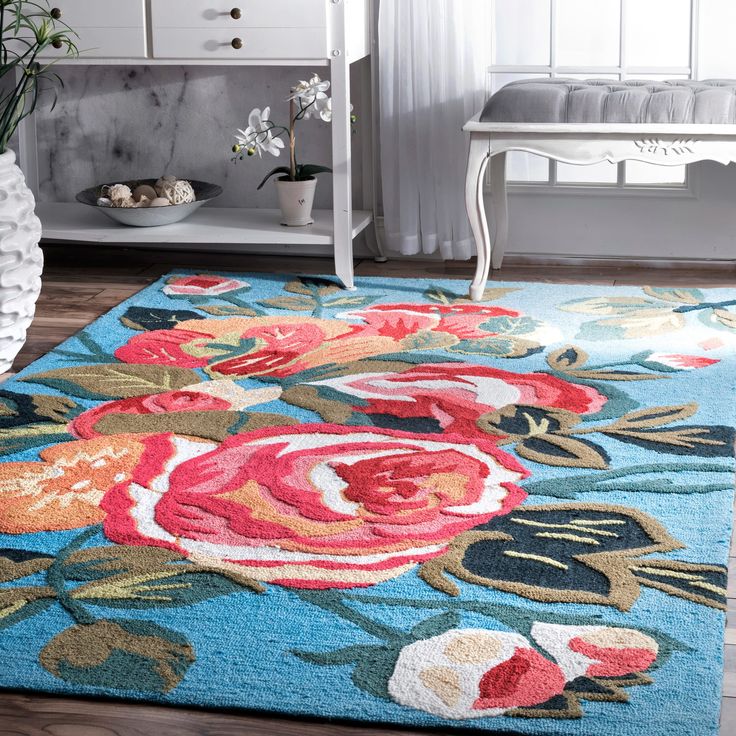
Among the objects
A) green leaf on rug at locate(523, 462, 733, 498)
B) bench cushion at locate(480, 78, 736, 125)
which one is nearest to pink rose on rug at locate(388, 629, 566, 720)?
green leaf on rug at locate(523, 462, 733, 498)

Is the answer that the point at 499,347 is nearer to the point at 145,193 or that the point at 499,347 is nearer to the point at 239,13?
the point at 239,13

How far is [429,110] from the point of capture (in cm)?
303

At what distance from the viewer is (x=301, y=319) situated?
265cm

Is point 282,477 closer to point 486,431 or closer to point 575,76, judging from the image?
point 486,431

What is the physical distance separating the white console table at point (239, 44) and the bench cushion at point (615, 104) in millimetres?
415

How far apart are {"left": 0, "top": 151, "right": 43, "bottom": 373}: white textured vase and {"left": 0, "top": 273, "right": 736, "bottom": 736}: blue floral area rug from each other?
4.0 inches

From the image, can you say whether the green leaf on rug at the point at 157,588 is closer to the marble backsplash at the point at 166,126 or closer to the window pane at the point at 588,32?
the marble backsplash at the point at 166,126

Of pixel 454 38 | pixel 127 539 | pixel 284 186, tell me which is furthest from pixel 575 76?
pixel 127 539

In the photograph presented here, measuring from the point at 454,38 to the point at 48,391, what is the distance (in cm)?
150

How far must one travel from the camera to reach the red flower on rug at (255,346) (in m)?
2.33

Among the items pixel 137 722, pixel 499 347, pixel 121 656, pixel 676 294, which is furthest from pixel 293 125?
pixel 137 722

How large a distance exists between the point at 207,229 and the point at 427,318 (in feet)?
2.35

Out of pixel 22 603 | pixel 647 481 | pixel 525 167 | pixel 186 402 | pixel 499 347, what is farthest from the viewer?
pixel 525 167

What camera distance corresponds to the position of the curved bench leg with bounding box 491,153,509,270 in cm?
306
